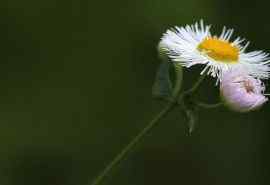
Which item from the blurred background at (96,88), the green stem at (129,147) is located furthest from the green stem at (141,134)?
the blurred background at (96,88)

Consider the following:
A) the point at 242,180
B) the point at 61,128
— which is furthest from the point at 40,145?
the point at 242,180

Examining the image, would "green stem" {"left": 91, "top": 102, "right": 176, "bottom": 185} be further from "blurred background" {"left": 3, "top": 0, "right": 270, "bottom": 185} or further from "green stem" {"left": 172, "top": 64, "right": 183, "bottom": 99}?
"blurred background" {"left": 3, "top": 0, "right": 270, "bottom": 185}

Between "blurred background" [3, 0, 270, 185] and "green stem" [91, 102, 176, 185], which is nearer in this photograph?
"green stem" [91, 102, 176, 185]

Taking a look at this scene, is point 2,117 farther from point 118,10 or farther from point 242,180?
point 242,180

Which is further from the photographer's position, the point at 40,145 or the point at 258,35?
the point at 258,35

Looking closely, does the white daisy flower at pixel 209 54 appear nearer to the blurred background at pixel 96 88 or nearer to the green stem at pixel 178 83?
the green stem at pixel 178 83

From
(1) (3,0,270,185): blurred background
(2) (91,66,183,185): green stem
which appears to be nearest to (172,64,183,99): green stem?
(2) (91,66,183,185): green stem
